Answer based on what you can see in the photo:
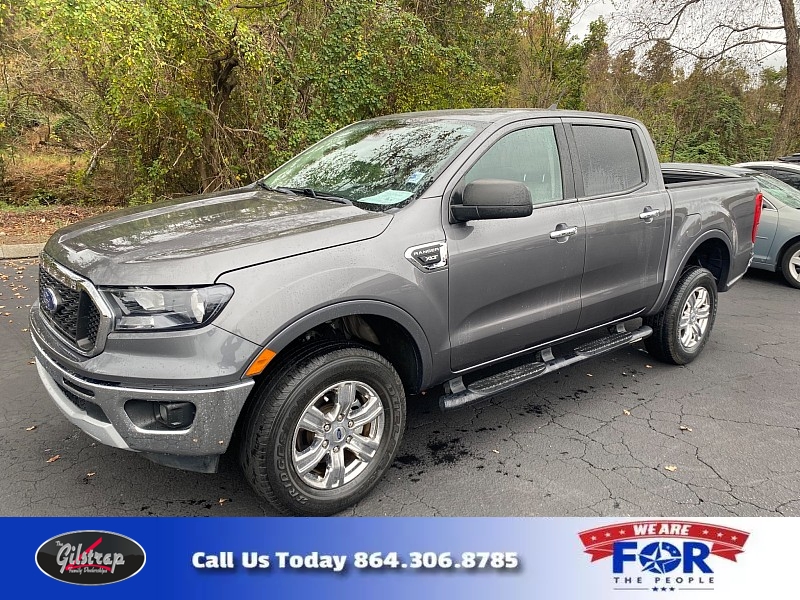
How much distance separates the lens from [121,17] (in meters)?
6.62

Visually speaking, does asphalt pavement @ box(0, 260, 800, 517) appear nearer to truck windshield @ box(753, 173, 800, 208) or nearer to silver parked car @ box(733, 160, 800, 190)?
truck windshield @ box(753, 173, 800, 208)

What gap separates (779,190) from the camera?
8016 mm

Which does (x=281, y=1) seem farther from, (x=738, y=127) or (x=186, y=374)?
(x=738, y=127)

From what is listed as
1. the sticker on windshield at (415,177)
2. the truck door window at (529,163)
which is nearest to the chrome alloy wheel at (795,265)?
the truck door window at (529,163)

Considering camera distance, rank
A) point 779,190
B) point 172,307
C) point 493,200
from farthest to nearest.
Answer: point 779,190
point 493,200
point 172,307

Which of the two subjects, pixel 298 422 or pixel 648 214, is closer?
pixel 298 422

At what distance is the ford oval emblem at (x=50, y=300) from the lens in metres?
2.75

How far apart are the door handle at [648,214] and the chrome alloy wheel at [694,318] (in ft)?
2.86

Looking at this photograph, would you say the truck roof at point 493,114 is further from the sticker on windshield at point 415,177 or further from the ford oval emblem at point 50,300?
the ford oval emblem at point 50,300

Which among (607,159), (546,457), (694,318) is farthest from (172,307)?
(694,318)

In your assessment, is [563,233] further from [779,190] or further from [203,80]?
[203,80]

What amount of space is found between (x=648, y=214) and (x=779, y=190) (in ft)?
17.1

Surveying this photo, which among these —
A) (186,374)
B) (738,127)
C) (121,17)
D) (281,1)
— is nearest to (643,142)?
(186,374)

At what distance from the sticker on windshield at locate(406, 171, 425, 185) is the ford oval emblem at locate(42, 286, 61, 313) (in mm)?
1759
